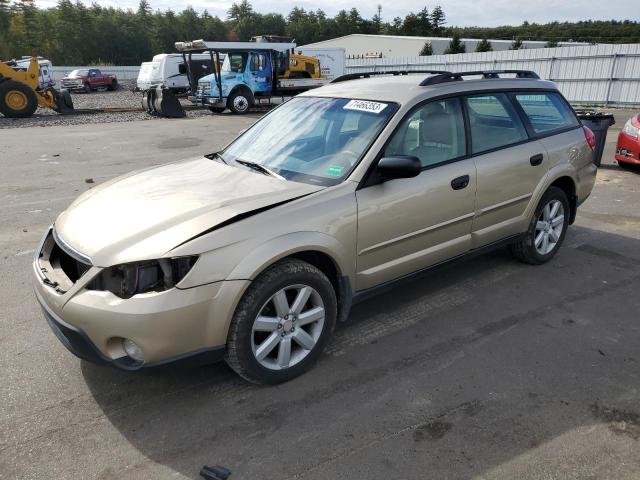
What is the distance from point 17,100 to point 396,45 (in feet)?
170

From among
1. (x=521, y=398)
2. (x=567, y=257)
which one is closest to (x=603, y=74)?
(x=567, y=257)

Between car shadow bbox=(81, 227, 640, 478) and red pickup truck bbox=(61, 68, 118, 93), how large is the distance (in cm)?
3781

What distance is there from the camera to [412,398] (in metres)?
2.85

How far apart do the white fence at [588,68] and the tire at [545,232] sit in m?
19.5

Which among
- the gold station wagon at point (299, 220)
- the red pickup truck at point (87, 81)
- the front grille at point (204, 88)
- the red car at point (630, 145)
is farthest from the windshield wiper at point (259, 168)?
the red pickup truck at point (87, 81)

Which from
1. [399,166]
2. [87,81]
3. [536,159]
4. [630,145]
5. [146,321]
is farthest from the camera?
[87,81]

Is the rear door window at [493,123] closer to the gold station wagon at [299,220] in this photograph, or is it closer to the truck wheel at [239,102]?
the gold station wagon at [299,220]

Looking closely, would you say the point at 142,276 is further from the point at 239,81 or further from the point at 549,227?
the point at 239,81

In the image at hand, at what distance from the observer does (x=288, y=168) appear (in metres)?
3.41

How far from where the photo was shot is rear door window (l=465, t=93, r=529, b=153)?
3922 mm

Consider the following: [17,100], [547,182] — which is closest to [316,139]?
[547,182]

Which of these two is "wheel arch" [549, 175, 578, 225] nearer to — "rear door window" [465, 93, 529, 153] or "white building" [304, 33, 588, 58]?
"rear door window" [465, 93, 529, 153]

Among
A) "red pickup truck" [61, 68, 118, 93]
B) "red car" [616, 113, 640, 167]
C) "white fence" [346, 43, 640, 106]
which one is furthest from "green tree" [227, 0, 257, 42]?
"red car" [616, 113, 640, 167]

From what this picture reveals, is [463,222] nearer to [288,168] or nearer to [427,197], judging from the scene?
[427,197]
